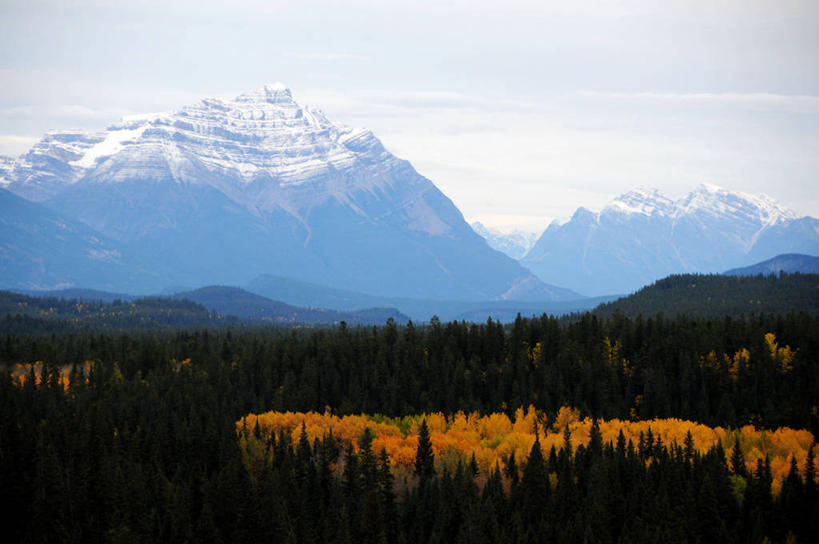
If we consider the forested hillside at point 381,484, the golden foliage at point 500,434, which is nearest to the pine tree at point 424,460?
the forested hillside at point 381,484

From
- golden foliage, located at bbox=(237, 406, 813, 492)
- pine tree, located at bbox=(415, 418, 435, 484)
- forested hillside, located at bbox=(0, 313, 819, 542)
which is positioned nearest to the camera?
forested hillside, located at bbox=(0, 313, 819, 542)

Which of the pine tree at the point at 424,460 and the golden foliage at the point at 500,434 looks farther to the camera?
the golden foliage at the point at 500,434

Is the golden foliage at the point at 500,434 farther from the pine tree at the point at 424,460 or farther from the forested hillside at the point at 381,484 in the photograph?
the pine tree at the point at 424,460

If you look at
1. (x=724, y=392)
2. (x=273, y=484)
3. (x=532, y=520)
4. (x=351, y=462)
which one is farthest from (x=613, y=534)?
(x=724, y=392)

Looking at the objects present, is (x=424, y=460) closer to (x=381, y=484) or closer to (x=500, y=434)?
(x=381, y=484)

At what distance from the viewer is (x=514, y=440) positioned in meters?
162

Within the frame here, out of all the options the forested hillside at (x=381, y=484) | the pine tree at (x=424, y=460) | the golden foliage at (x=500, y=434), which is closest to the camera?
the forested hillside at (x=381, y=484)

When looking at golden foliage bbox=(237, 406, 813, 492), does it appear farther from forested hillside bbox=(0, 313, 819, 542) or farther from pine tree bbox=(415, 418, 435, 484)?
pine tree bbox=(415, 418, 435, 484)

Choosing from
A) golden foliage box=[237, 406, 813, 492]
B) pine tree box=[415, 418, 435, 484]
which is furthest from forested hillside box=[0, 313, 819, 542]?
golden foliage box=[237, 406, 813, 492]

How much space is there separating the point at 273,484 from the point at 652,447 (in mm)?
61888

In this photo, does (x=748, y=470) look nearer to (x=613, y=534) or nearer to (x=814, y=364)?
(x=613, y=534)

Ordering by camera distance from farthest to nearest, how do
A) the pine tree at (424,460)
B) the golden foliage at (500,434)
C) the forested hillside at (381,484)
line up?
1. the golden foliage at (500,434)
2. the pine tree at (424,460)
3. the forested hillside at (381,484)

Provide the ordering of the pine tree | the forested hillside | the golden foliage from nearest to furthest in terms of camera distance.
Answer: the forested hillside
the pine tree
the golden foliage

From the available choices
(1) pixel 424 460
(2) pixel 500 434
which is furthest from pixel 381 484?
(2) pixel 500 434
